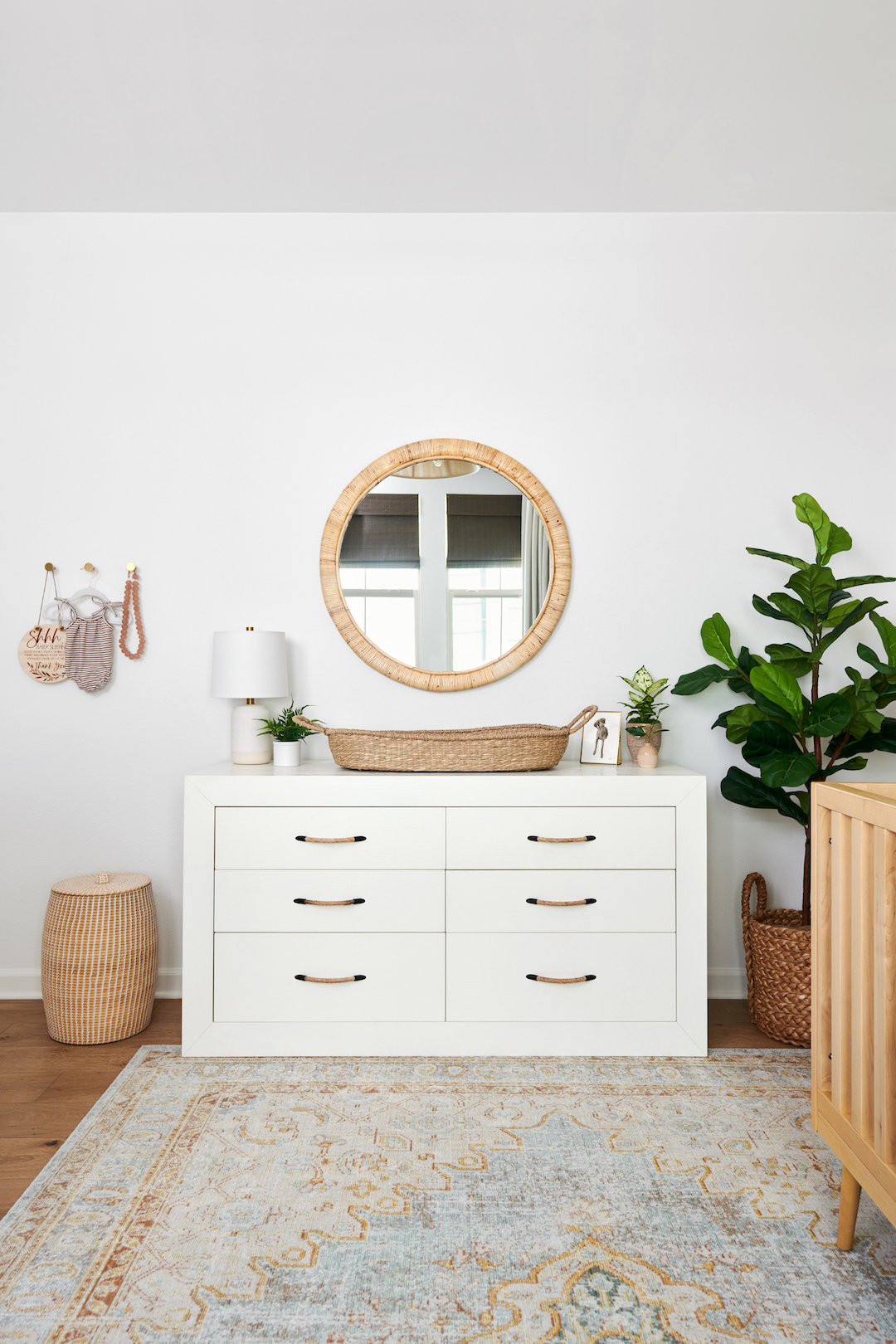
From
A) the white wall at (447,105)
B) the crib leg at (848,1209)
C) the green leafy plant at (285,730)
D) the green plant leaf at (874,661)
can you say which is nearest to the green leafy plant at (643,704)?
the green plant leaf at (874,661)

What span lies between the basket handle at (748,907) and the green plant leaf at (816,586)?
845 millimetres

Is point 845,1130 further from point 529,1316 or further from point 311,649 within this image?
point 311,649

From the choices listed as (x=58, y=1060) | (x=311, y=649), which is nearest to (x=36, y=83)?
(x=311, y=649)

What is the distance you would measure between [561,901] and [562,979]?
201 mm

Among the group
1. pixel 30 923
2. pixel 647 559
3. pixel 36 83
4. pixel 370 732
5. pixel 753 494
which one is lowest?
pixel 30 923

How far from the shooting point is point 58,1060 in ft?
7.16

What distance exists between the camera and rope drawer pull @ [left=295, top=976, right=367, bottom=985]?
2.14 meters

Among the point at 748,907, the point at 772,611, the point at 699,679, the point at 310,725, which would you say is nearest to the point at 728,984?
the point at 748,907

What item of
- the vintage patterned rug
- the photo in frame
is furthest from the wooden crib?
the photo in frame

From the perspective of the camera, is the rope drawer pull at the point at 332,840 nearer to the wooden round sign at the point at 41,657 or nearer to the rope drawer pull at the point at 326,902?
the rope drawer pull at the point at 326,902

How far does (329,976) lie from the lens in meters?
2.16

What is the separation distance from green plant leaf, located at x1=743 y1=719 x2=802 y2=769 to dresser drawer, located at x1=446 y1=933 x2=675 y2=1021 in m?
0.56

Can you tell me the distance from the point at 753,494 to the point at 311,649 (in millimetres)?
1532

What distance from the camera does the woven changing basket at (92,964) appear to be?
2.27m
